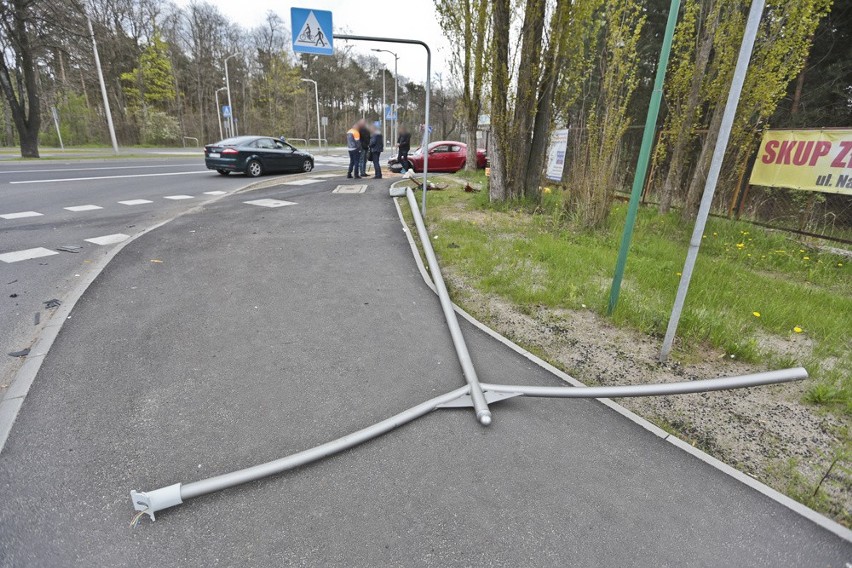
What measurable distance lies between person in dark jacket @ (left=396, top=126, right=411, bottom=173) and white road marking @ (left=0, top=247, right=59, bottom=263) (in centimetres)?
1130

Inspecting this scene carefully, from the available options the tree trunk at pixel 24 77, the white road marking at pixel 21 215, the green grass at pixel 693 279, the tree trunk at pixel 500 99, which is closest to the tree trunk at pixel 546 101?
the tree trunk at pixel 500 99

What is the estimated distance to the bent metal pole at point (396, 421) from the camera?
6.48 feet

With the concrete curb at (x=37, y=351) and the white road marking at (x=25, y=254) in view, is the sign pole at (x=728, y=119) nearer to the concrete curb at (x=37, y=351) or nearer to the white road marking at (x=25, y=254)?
the concrete curb at (x=37, y=351)

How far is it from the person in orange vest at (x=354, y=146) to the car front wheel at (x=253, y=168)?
Answer: 3.65 metres

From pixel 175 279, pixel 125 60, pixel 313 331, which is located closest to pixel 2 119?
pixel 125 60

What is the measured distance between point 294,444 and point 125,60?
175 ft

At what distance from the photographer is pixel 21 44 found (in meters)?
19.6

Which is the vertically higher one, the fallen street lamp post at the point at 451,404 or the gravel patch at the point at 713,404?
the fallen street lamp post at the point at 451,404

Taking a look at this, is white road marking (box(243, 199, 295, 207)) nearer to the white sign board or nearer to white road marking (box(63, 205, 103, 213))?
white road marking (box(63, 205, 103, 213))

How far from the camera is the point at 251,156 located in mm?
15414

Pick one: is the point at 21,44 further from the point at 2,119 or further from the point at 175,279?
the point at 175,279

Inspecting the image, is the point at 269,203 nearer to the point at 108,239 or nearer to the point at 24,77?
the point at 108,239

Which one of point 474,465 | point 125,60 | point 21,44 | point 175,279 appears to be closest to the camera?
point 474,465

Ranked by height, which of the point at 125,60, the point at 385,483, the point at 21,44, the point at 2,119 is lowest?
the point at 385,483
